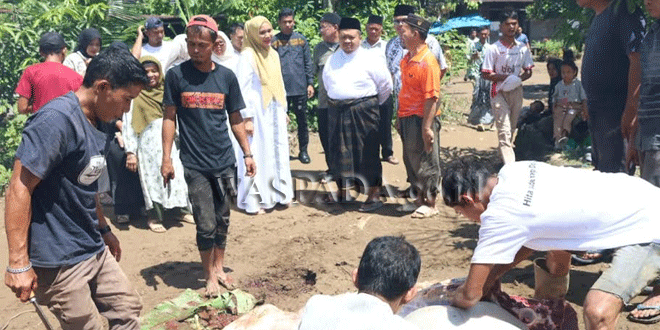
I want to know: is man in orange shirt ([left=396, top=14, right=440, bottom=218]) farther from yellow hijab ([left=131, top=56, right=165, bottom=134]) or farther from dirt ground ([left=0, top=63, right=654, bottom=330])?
yellow hijab ([left=131, top=56, right=165, bottom=134])

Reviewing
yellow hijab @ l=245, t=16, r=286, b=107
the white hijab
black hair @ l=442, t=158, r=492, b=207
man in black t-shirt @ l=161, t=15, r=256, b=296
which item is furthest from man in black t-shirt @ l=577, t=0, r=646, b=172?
the white hijab

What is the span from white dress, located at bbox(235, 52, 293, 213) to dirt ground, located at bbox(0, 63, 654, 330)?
175 millimetres

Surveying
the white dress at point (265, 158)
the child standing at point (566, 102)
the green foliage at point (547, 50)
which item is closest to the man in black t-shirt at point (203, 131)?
the white dress at point (265, 158)

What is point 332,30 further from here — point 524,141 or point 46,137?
point 46,137

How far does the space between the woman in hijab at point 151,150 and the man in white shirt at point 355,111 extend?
1.64 m

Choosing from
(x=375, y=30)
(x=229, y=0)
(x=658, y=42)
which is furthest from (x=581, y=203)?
(x=229, y=0)

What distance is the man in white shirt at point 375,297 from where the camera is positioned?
227 cm

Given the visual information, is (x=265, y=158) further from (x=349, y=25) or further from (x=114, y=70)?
(x=114, y=70)

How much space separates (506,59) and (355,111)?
2042 mm

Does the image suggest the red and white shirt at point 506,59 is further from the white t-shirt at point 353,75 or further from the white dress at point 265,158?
the white dress at point 265,158

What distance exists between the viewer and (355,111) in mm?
7414

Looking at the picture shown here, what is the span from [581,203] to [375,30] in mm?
5758

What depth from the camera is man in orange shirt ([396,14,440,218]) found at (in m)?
6.66

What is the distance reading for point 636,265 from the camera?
11.6 ft
